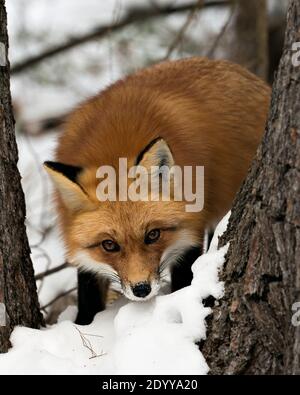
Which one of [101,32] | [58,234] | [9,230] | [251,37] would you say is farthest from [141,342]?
[101,32]

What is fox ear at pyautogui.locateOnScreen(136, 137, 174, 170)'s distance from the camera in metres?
3.32

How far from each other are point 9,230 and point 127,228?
621 mm

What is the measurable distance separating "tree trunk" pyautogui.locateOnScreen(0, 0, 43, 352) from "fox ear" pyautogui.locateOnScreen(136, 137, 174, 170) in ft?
2.12

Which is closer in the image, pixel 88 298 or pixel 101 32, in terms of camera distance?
Result: pixel 88 298

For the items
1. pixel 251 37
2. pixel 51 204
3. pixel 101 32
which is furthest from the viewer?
pixel 101 32

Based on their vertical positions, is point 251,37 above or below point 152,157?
above

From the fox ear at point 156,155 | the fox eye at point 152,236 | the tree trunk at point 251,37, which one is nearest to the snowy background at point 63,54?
the tree trunk at point 251,37

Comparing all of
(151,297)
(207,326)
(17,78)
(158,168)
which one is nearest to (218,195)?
(158,168)

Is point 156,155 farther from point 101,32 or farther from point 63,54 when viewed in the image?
point 63,54

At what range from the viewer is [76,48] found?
355 inches

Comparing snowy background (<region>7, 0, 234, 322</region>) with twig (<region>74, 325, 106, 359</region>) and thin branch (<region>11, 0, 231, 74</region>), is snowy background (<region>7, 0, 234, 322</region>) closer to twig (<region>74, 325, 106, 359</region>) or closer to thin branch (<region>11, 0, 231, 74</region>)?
thin branch (<region>11, 0, 231, 74</region>)

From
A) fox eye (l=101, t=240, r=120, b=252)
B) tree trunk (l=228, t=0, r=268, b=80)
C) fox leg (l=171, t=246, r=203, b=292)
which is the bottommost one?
fox leg (l=171, t=246, r=203, b=292)

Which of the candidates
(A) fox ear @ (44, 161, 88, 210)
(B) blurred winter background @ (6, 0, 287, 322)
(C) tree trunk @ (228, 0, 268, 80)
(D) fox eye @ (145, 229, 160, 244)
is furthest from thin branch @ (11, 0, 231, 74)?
(D) fox eye @ (145, 229, 160, 244)
